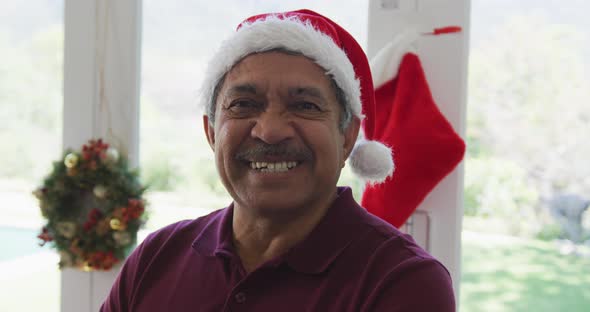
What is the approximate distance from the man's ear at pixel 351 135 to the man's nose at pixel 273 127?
157mm

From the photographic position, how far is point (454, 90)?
5.13 ft

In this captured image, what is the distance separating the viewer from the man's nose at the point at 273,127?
0.95 meters

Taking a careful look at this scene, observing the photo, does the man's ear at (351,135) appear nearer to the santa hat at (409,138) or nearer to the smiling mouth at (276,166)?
the smiling mouth at (276,166)

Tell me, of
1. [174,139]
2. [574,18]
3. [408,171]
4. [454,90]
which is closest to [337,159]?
[408,171]

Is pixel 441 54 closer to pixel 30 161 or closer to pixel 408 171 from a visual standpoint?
pixel 408 171

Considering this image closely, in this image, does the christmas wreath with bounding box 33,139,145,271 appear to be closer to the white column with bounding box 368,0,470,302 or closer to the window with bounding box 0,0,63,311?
the window with bounding box 0,0,63,311

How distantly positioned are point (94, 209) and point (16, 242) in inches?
21.5

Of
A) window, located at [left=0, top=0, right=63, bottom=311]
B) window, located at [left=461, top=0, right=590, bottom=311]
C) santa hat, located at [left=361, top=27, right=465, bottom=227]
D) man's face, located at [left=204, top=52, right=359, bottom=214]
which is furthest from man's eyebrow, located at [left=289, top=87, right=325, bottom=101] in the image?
window, located at [left=0, top=0, right=63, bottom=311]

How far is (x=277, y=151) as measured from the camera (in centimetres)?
95

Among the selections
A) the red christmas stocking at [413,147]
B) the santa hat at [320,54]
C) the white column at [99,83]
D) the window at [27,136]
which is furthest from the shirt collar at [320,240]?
the window at [27,136]

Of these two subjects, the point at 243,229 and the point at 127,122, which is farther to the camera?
the point at 127,122

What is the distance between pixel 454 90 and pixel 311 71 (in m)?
0.72

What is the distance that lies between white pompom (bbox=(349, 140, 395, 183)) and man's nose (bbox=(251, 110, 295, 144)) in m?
0.25

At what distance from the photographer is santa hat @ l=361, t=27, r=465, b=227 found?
4.88ft
